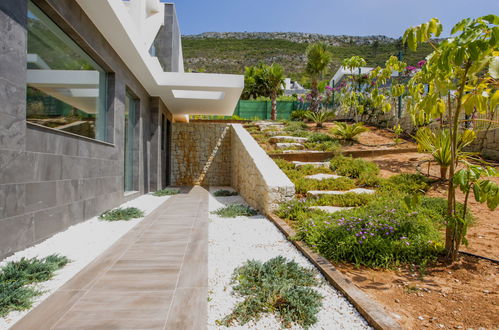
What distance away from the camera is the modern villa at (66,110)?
278cm

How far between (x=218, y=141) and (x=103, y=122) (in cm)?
609

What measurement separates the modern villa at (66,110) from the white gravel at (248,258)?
77.0 inches

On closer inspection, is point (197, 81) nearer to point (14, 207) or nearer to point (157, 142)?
point (157, 142)

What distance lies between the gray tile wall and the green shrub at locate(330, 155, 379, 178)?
4667 mm

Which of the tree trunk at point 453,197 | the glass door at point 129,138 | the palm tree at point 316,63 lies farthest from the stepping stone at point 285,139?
the palm tree at point 316,63

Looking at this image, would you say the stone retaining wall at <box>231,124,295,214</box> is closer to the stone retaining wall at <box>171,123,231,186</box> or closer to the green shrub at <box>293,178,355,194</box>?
the green shrub at <box>293,178,355,194</box>

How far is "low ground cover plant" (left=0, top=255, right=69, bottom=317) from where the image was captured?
6.30 ft

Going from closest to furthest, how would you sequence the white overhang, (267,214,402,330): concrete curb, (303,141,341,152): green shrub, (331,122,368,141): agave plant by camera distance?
(267,214,402,330): concrete curb, the white overhang, (303,141,341,152): green shrub, (331,122,368,141): agave plant

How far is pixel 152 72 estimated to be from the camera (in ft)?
21.6

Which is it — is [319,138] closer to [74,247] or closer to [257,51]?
[74,247]

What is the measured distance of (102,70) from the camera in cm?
513

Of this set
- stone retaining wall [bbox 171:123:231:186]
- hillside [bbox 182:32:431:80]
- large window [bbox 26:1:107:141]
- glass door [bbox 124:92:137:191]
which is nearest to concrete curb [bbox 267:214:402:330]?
large window [bbox 26:1:107:141]

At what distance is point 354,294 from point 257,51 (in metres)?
51.4

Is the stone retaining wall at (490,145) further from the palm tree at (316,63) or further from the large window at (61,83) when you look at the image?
the palm tree at (316,63)
